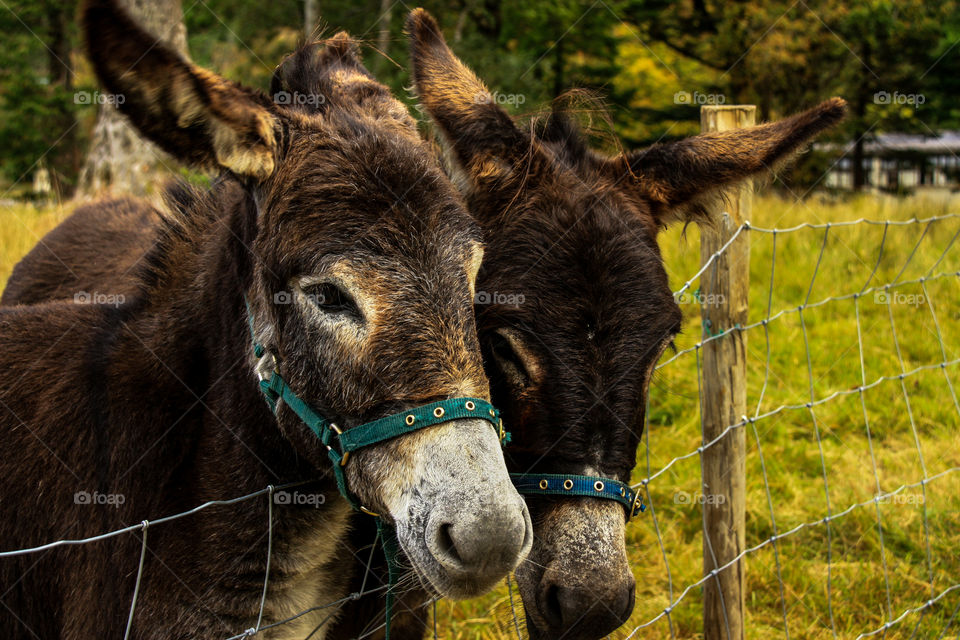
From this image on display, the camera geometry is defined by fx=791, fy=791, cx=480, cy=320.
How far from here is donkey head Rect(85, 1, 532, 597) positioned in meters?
1.83

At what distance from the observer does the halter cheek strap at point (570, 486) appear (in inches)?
90.9

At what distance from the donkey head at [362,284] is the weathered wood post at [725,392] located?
145 centimetres

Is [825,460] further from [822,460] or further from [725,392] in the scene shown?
[725,392]

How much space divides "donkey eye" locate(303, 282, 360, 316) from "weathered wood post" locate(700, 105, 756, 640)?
175 cm

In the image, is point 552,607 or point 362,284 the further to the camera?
point 552,607

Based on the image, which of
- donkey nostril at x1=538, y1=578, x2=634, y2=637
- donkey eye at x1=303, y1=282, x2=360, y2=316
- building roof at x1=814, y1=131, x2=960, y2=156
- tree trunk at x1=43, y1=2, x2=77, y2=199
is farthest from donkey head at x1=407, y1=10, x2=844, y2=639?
tree trunk at x1=43, y1=2, x2=77, y2=199

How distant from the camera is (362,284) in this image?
194 cm

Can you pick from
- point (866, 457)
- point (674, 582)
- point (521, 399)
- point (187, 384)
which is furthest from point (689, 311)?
point (187, 384)

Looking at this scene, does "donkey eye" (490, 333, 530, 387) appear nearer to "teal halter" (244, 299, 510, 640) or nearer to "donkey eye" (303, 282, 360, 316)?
"teal halter" (244, 299, 510, 640)

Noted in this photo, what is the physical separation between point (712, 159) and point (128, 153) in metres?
8.61

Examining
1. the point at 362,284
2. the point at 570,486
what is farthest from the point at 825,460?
the point at 362,284

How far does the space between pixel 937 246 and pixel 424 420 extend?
7.97 meters

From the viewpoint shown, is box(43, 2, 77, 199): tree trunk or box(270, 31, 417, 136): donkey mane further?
box(43, 2, 77, 199): tree trunk

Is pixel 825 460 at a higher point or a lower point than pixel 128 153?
lower
